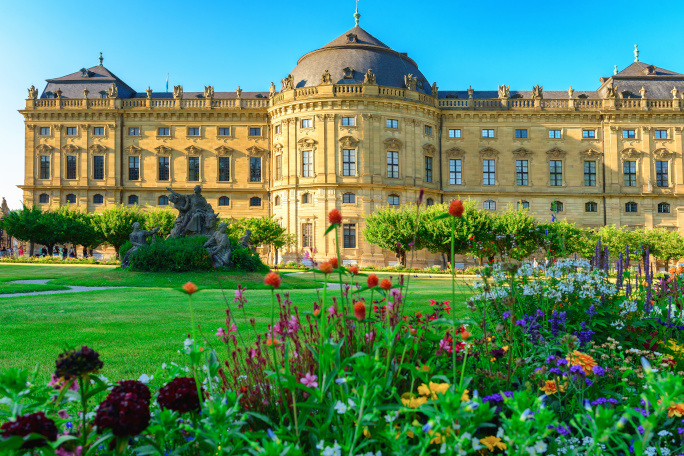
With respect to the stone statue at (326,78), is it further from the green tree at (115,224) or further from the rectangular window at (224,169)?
the green tree at (115,224)

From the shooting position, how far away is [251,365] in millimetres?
3518

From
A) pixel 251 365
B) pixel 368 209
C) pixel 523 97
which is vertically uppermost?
pixel 523 97

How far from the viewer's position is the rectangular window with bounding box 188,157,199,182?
5242cm

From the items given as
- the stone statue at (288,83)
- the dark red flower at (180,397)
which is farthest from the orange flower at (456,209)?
the stone statue at (288,83)

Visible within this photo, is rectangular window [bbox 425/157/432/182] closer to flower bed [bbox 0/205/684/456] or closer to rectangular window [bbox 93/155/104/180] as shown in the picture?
rectangular window [bbox 93/155/104/180]

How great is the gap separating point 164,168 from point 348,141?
20.5 metres

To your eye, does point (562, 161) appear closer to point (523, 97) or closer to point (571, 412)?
point (523, 97)

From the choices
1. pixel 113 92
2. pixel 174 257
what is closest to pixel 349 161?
pixel 113 92

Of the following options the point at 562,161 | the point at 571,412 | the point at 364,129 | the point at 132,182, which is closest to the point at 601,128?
the point at 562,161

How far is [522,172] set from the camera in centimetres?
5222

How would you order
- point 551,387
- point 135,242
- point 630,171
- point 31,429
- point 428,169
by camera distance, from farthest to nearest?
point 630,171 → point 428,169 → point 135,242 → point 551,387 → point 31,429

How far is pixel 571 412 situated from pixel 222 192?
5116cm

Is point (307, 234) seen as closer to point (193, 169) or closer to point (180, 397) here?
point (193, 169)

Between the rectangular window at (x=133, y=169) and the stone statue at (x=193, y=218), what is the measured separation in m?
32.5
